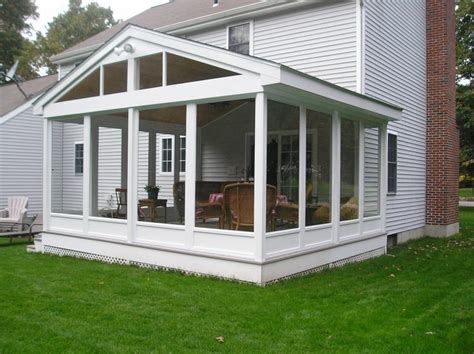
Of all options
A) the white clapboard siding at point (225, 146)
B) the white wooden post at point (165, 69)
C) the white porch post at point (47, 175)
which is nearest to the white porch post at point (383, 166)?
the white clapboard siding at point (225, 146)

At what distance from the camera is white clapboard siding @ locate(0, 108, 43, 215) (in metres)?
16.9

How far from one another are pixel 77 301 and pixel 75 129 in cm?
1266

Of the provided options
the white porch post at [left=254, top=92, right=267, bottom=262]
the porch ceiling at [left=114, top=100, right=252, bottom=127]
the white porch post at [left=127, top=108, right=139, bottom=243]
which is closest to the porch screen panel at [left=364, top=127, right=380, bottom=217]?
the porch ceiling at [left=114, top=100, right=252, bottom=127]

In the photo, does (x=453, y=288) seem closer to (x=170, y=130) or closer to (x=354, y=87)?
(x=354, y=87)

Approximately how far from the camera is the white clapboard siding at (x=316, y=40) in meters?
9.83

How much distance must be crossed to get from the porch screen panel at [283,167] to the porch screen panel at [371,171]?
2240mm

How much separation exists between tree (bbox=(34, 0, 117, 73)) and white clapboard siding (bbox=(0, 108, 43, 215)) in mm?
20321

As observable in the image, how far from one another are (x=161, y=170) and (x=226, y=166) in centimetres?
355

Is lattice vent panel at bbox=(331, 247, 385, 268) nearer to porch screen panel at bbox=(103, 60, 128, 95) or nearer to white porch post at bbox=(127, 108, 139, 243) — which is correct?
white porch post at bbox=(127, 108, 139, 243)

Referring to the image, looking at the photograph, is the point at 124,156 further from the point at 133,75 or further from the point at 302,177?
the point at 302,177

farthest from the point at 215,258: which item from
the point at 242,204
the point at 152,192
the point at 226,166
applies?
the point at 226,166

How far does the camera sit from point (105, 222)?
321 inches

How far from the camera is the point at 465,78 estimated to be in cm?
2361

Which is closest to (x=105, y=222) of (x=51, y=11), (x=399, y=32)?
(x=399, y=32)
